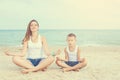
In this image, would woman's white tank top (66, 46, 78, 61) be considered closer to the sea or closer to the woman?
the woman

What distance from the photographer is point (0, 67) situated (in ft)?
25.5

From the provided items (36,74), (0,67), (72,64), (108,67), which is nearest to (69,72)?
(72,64)

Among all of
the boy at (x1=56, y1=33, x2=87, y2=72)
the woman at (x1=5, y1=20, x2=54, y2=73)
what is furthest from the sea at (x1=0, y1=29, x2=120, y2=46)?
the boy at (x1=56, y1=33, x2=87, y2=72)

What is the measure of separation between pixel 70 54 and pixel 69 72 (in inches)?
17.0

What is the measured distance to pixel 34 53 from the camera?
7.01 metres

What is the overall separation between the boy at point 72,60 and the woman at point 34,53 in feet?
0.99

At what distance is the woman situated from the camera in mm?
6925

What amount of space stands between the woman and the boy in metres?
0.30

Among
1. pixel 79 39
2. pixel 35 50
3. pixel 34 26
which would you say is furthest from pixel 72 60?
pixel 79 39

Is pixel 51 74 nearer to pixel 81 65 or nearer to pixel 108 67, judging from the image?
pixel 81 65

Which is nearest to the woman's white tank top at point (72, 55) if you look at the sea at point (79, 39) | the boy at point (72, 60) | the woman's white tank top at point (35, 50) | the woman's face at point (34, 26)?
the boy at point (72, 60)

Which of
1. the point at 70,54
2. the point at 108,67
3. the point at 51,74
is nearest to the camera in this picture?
the point at 51,74

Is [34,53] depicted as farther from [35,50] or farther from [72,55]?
[72,55]

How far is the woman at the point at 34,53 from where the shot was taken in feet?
22.7
